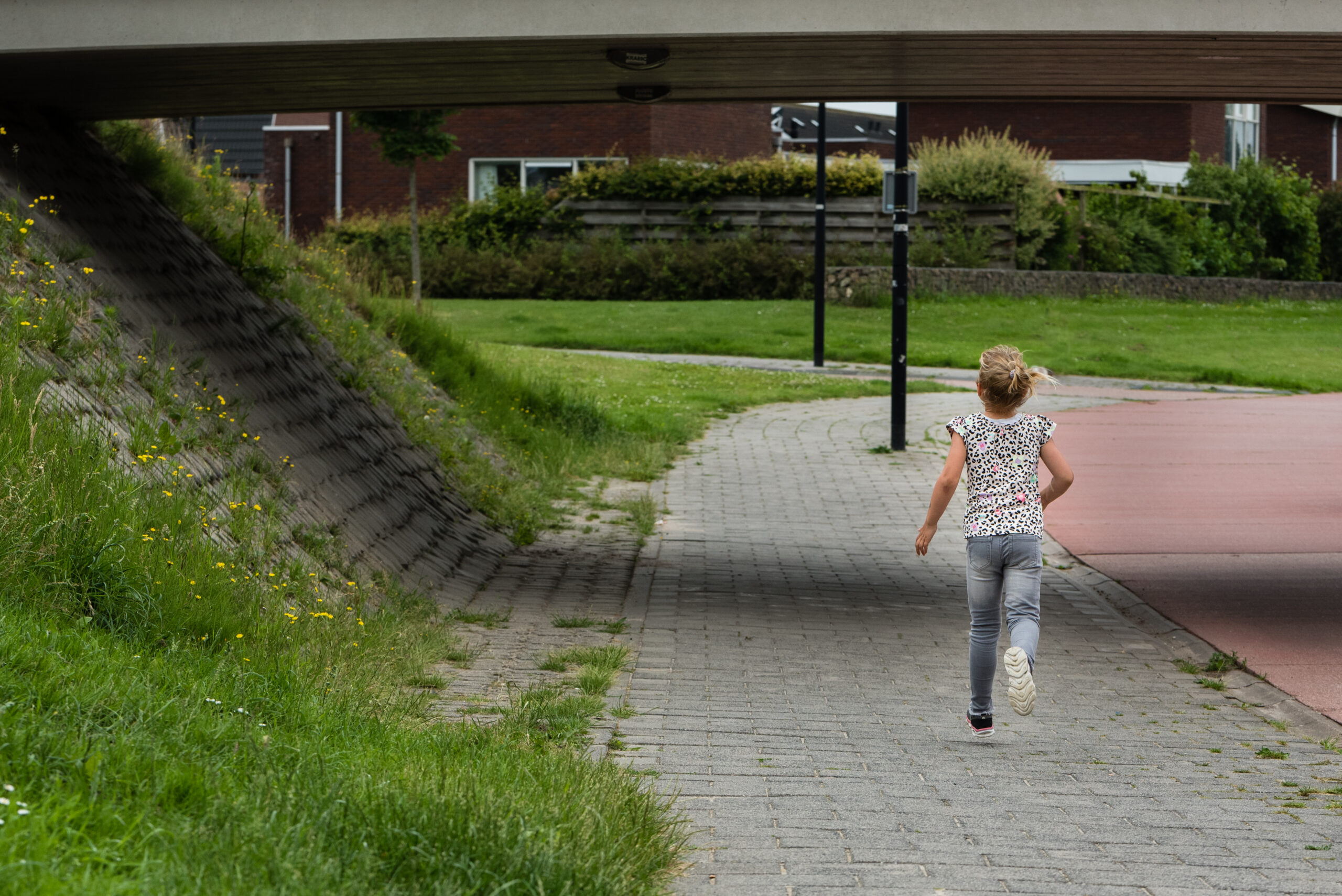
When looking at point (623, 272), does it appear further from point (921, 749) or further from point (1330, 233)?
point (921, 749)

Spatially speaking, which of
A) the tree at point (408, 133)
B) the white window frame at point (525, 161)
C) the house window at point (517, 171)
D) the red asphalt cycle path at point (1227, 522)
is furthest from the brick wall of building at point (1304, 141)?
the tree at point (408, 133)

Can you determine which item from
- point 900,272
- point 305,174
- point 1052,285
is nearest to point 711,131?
point 1052,285

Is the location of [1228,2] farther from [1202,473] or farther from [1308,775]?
[1202,473]

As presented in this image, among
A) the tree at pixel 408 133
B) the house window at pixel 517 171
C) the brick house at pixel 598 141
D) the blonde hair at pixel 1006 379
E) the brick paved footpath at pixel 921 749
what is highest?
the brick house at pixel 598 141

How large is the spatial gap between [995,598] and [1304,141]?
5037 centimetres

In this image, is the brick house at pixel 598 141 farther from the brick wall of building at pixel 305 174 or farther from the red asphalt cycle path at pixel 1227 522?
the red asphalt cycle path at pixel 1227 522

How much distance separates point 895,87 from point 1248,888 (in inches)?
245

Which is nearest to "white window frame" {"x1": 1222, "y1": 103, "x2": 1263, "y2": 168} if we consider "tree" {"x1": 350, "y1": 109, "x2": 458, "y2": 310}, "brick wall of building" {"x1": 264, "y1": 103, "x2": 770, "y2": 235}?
"brick wall of building" {"x1": 264, "y1": 103, "x2": 770, "y2": 235}

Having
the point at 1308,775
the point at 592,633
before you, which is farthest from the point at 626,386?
the point at 1308,775

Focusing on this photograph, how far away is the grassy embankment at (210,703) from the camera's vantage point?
3.25 m

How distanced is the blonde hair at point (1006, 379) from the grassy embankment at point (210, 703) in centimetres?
207

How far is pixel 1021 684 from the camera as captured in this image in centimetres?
539

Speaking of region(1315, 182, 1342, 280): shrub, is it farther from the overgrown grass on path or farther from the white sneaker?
the white sneaker

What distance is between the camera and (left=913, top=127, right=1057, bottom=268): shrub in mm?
30531
